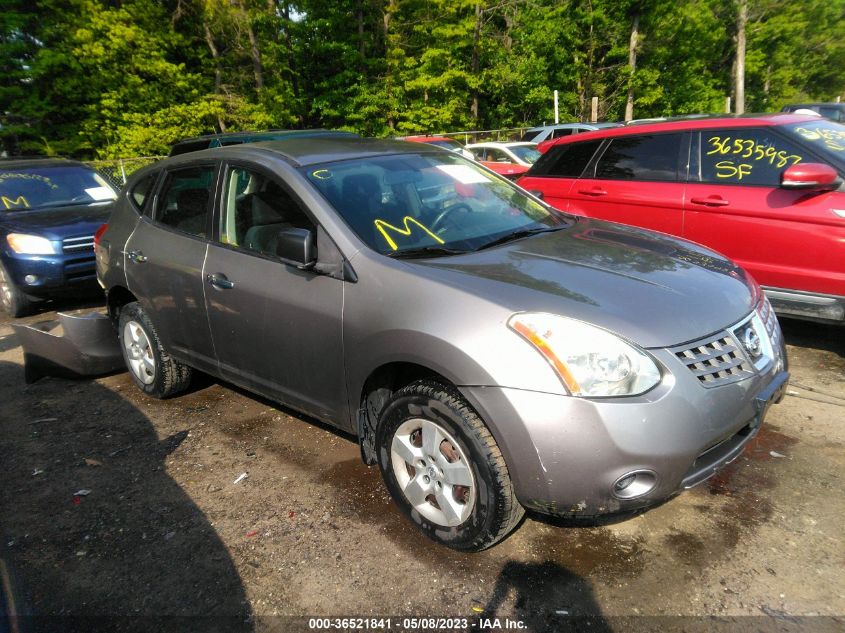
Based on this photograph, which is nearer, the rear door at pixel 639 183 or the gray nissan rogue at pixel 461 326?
the gray nissan rogue at pixel 461 326

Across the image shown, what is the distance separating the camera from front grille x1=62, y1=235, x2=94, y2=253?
659 cm

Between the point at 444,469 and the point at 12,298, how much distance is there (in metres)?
6.25

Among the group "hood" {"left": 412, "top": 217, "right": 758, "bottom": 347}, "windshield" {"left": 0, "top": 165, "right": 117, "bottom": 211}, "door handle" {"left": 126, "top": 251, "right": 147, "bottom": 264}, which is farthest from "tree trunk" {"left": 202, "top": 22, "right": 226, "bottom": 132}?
"hood" {"left": 412, "top": 217, "right": 758, "bottom": 347}

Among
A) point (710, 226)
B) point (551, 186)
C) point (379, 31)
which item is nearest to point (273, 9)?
point (379, 31)

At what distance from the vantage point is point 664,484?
224 cm

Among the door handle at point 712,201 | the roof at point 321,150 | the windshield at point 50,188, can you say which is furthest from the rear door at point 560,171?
the windshield at point 50,188

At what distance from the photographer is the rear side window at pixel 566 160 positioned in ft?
19.4

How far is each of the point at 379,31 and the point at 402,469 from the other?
2613cm

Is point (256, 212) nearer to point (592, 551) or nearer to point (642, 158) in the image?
point (592, 551)

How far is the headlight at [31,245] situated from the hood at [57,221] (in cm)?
7

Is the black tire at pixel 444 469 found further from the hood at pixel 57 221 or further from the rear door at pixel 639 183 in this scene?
the hood at pixel 57 221

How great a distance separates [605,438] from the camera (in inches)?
84.5

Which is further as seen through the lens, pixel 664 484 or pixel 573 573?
pixel 573 573

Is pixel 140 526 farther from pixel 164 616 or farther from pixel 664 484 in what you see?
pixel 664 484
